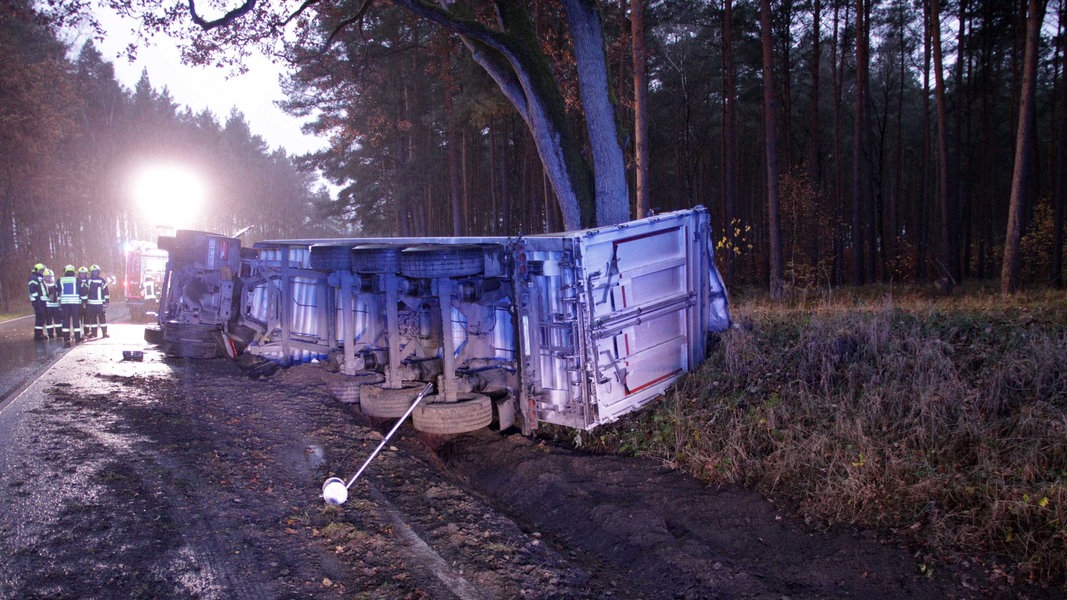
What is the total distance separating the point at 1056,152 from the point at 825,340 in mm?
17868

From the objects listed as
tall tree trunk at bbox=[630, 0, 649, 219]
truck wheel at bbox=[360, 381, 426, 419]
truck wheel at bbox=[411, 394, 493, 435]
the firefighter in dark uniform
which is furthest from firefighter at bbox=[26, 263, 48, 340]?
tall tree trunk at bbox=[630, 0, 649, 219]

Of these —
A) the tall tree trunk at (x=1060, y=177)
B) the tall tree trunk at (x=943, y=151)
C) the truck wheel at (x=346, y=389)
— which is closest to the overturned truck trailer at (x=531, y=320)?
the truck wheel at (x=346, y=389)

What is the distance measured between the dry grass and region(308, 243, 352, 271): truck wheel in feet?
10.3

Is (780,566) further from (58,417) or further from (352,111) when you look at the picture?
(352,111)

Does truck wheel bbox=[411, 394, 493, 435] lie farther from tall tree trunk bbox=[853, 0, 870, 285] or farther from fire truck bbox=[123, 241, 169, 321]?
fire truck bbox=[123, 241, 169, 321]

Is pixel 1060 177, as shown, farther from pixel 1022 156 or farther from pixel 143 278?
pixel 143 278

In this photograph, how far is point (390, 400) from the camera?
257 inches

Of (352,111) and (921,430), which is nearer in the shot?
(921,430)

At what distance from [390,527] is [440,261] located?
7.61ft

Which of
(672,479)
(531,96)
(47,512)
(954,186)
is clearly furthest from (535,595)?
(954,186)

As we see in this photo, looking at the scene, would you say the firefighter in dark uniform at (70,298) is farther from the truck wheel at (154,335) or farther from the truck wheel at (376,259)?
the truck wheel at (376,259)

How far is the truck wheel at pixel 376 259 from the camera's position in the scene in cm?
608

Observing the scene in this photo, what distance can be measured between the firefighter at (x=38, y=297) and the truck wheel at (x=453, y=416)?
13493mm

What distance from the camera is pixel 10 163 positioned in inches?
976
